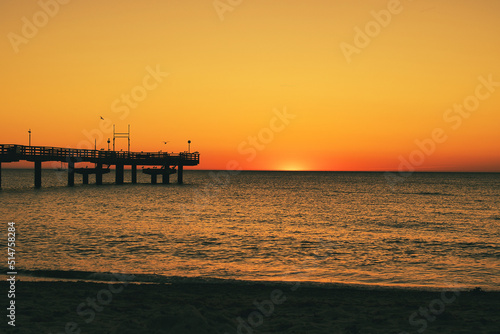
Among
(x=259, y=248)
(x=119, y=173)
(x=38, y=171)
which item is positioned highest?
(x=38, y=171)

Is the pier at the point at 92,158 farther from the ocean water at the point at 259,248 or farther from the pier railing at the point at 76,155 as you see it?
the ocean water at the point at 259,248

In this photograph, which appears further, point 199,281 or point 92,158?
point 92,158

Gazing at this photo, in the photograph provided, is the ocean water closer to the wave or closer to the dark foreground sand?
the wave

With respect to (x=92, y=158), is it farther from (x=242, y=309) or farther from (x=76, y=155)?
(x=242, y=309)

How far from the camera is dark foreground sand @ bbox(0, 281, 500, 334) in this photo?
28.6 ft

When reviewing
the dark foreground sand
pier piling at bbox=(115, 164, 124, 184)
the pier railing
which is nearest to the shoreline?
the dark foreground sand

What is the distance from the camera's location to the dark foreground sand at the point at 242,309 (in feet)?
28.6

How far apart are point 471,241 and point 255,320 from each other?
19942 millimetres

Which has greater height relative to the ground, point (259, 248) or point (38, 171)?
point (38, 171)

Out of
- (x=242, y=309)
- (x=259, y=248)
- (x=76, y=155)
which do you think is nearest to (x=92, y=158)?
(x=76, y=155)

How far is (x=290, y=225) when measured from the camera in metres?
32.6

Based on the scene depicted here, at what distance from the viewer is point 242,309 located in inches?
415

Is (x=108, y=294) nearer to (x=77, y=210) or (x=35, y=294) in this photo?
(x=35, y=294)

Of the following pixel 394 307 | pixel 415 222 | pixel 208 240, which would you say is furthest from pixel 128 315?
pixel 415 222
